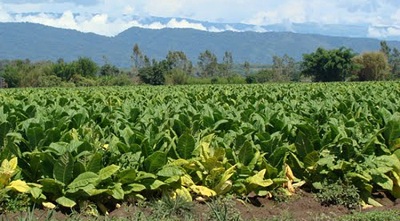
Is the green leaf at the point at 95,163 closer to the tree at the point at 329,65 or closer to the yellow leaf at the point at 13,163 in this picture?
the yellow leaf at the point at 13,163

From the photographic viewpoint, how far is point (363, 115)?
821 centimetres

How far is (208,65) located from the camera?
127 m

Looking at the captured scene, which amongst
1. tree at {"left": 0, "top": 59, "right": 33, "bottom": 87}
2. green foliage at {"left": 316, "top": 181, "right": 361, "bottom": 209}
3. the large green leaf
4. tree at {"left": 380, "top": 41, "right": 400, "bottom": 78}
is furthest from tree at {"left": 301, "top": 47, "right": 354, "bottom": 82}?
green foliage at {"left": 316, "top": 181, "right": 361, "bottom": 209}

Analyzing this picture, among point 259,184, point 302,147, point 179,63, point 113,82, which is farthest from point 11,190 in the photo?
point 179,63

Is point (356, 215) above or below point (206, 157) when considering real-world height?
below

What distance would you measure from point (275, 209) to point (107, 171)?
1858 millimetres

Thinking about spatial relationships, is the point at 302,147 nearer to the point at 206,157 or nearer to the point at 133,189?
the point at 206,157

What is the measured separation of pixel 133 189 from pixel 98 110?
327 cm

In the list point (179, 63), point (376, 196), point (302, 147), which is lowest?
point (179, 63)

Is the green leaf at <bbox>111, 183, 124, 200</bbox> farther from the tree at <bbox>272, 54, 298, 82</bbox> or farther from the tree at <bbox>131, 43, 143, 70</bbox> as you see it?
the tree at <bbox>131, 43, 143, 70</bbox>

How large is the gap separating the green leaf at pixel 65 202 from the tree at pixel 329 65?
81.5 meters

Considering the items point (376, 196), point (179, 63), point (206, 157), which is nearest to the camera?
point (206, 157)

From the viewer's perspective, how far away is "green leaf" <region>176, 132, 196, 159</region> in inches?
243

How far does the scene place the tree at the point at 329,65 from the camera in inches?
3329
